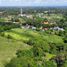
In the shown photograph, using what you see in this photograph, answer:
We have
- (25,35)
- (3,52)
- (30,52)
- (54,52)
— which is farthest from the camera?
(25,35)

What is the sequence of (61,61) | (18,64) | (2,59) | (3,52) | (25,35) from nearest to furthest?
(18,64) < (61,61) < (2,59) < (3,52) < (25,35)

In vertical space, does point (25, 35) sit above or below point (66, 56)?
below

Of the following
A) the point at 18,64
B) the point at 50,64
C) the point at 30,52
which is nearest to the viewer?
the point at 18,64

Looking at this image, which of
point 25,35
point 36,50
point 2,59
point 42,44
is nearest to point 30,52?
point 36,50

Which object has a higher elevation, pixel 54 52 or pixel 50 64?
pixel 50 64

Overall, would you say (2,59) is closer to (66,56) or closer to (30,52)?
(30,52)

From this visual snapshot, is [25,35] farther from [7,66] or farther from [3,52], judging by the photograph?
[7,66]

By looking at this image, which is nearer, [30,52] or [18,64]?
[18,64]

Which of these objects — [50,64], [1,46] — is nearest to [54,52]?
[1,46]

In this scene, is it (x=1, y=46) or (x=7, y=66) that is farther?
(x=1, y=46)
